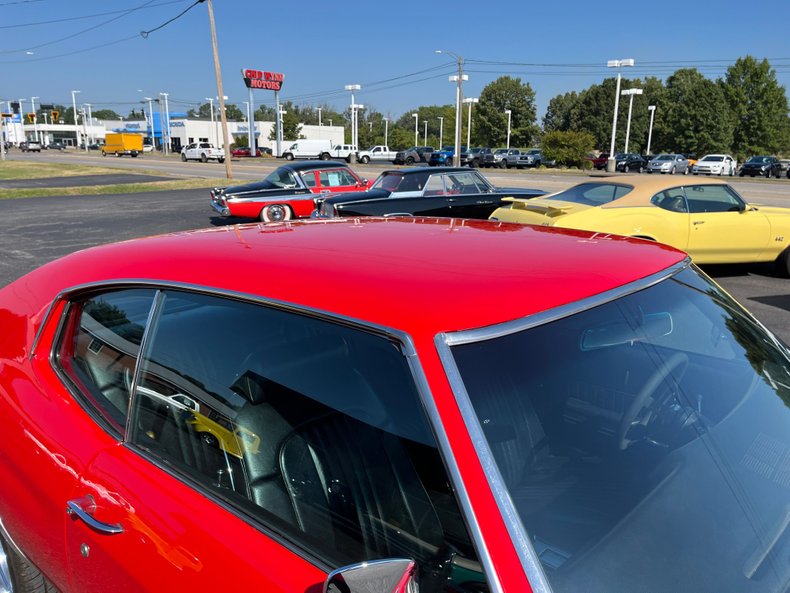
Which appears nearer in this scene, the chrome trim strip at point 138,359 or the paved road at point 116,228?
the chrome trim strip at point 138,359

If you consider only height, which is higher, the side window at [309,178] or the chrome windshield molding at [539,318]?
the chrome windshield molding at [539,318]

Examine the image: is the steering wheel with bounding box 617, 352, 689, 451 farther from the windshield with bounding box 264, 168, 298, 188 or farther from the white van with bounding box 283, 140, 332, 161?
the white van with bounding box 283, 140, 332, 161

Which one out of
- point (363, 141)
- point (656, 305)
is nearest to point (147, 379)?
point (656, 305)

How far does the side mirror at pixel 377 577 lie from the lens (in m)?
1.00

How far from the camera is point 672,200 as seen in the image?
8.39 m

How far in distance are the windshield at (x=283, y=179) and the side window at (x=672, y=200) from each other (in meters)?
9.09

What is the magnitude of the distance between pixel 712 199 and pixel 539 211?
2.49m

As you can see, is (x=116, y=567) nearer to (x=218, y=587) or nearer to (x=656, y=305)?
(x=218, y=587)

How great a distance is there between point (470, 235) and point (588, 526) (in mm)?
1026

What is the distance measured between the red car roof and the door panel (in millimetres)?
517

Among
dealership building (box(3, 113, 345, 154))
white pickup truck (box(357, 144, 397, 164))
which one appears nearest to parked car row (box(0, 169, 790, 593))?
white pickup truck (box(357, 144, 397, 164))

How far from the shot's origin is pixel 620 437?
4.78ft

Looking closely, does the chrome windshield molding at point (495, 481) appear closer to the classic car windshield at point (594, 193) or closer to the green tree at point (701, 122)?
the classic car windshield at point (594, 193)

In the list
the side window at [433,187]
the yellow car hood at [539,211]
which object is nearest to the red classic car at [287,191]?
the side window at [433,187]
